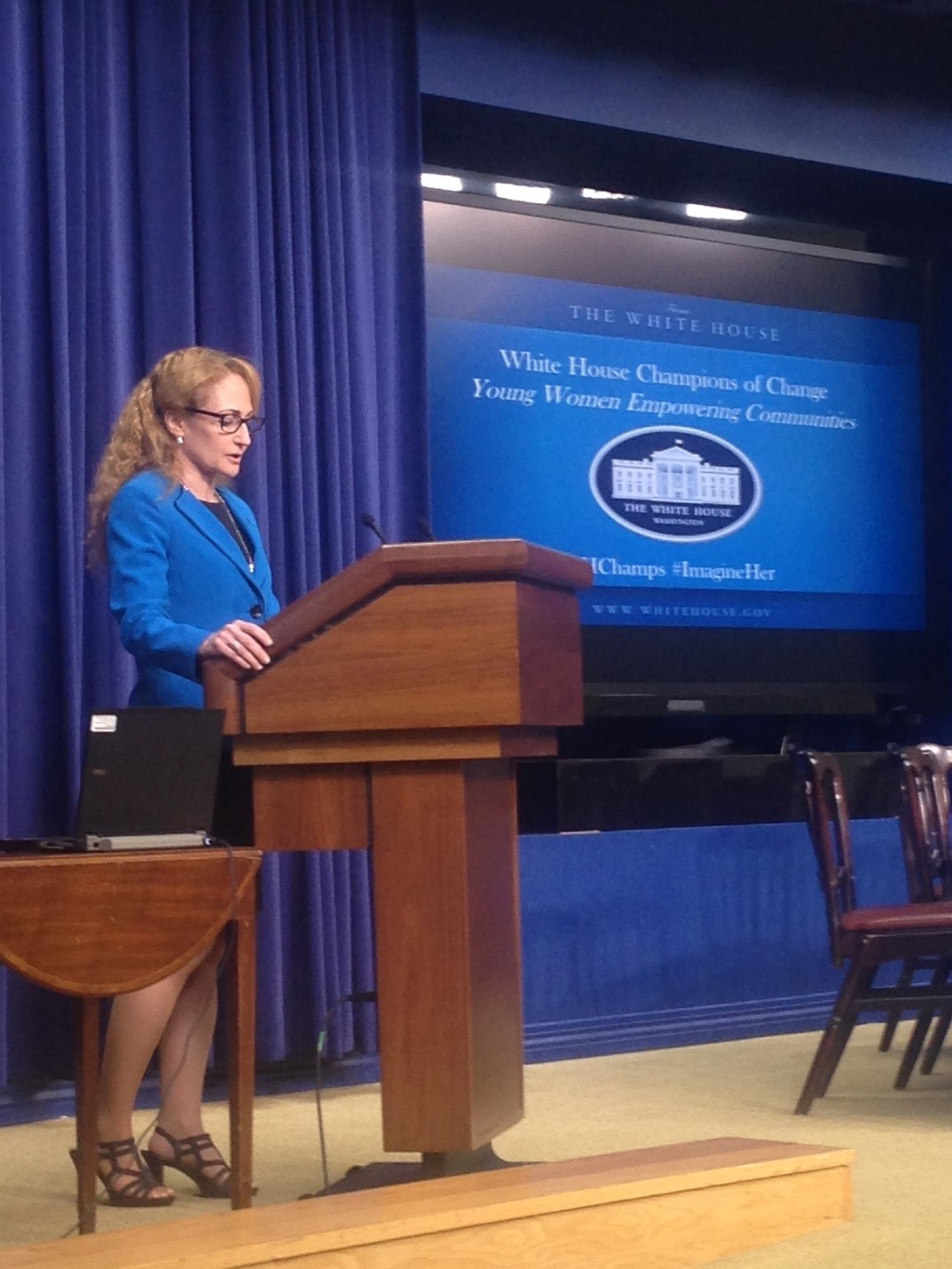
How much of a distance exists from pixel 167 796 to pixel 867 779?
3.31 metres

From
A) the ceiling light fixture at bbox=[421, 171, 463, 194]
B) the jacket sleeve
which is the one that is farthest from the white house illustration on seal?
the jacket sleeve

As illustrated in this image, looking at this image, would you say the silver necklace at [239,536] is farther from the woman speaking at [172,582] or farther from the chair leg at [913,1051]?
the chair leg at [913,1051]

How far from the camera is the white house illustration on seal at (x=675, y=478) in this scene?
541 centimetres

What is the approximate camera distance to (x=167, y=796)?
2.51 metres

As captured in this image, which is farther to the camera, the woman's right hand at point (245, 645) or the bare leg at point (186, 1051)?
the bare leg at point (186, 1051)

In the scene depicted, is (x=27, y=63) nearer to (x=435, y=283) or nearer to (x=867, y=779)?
(x=435, y=283)

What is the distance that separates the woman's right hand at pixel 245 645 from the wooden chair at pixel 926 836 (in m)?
2.23

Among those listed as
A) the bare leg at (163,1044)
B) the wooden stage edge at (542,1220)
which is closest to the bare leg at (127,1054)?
the bare leg at (163,1044)

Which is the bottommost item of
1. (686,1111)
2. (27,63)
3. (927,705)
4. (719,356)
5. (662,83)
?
(686,1111)

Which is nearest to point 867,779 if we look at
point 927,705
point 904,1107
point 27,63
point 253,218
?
point 927,705

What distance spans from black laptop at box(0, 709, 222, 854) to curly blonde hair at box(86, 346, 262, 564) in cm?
66

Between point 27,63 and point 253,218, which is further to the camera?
point 253,218

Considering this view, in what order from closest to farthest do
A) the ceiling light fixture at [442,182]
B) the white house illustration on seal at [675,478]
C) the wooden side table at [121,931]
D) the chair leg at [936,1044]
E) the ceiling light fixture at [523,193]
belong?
the wooden side table at [121,931], the chair leg at [936,1044], the ceiling light fixture at [442,182], the ceiling light fixture at [523,193], the white house illustration on seal at [675,478]

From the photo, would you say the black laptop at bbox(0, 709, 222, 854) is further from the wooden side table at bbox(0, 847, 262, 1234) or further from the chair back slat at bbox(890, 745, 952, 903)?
the chair back slat at bbox(890, 745, 952, 903)
